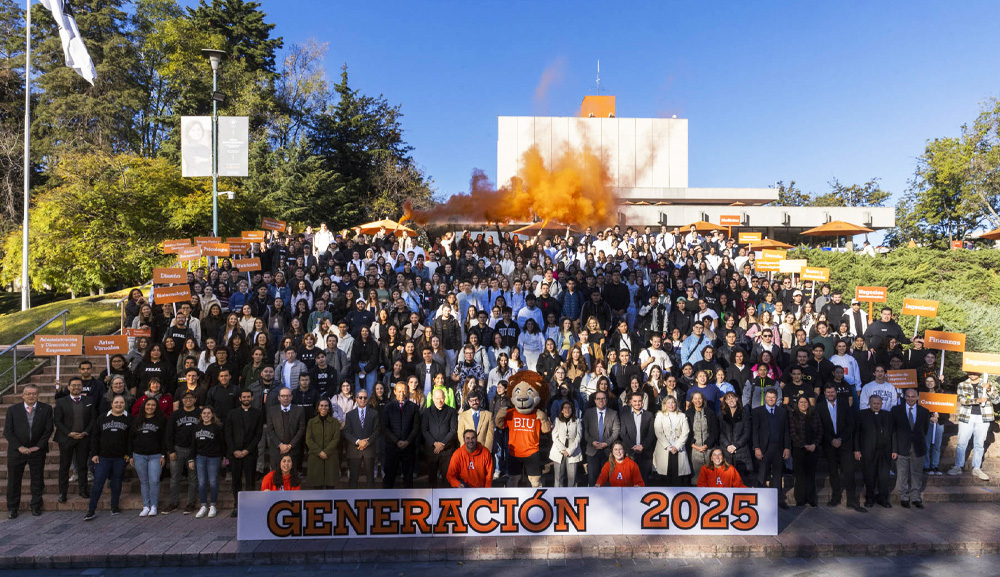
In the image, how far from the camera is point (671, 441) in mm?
8336

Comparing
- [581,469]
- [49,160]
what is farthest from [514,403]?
[49,160]

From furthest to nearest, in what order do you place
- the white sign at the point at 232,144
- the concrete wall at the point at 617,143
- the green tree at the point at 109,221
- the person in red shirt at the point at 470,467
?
the concrete wall at the point at 617,143 → the green tree at the point at 109,221 → the white sign at the point at 232,144 → the person in red shirt at the point at 470,467

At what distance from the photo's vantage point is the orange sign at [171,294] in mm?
10961

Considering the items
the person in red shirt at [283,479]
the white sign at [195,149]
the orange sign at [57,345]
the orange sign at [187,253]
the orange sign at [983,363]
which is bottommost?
the person in red shirt at [283,479]

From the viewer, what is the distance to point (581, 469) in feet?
28.7

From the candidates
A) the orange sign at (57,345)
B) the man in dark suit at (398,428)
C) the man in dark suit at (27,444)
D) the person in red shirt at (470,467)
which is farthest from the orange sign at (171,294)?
the person in red shirt at (470,467)

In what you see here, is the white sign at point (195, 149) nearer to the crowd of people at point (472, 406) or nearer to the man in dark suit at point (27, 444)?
the crowd of people at point (472, 406)

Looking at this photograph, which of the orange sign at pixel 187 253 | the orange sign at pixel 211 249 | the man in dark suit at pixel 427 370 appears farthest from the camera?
the orange sign at pixel 211 249

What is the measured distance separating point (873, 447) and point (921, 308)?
16.2 ft

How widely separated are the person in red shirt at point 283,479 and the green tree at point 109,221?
17195mm

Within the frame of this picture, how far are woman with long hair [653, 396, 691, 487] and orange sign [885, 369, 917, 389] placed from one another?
13.1 ft

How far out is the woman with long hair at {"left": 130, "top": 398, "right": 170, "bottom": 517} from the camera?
27.1ft

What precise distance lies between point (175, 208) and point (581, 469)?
769 inches

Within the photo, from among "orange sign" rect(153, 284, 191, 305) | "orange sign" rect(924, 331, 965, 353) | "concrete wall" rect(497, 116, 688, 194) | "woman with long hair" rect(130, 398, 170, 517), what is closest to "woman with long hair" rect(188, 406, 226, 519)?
"woman with long hair" rect(130, 398, 170, 517)
